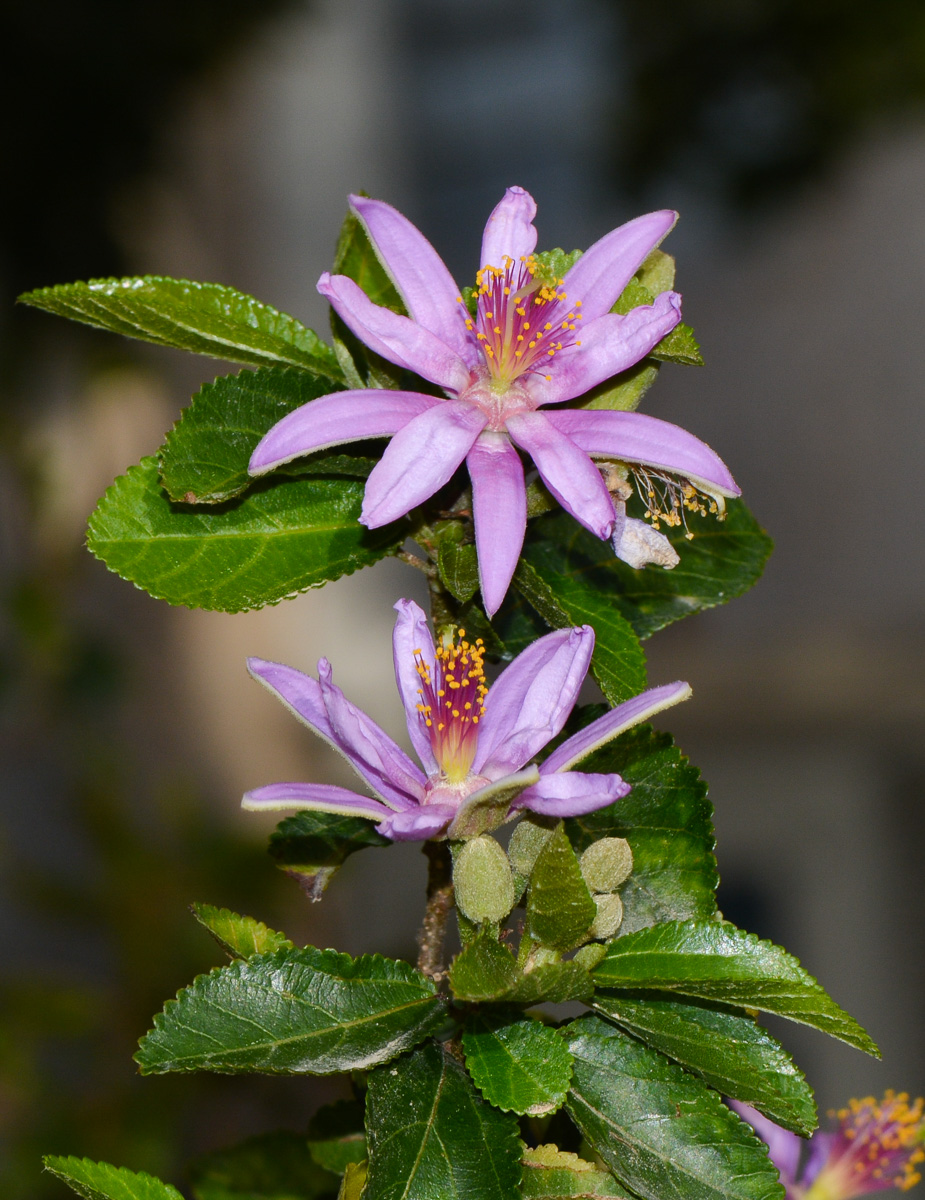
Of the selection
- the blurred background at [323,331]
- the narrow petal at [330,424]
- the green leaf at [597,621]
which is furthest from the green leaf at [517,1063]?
the blurred background at [323,331]

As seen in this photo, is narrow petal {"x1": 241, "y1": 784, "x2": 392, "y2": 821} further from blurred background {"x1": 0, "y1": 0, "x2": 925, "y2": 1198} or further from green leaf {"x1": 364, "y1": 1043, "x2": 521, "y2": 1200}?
blurred background {"x1": 0, "y1": 0, "x2": 925, "y2": 1198}

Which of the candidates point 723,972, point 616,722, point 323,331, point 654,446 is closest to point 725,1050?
point 723,972

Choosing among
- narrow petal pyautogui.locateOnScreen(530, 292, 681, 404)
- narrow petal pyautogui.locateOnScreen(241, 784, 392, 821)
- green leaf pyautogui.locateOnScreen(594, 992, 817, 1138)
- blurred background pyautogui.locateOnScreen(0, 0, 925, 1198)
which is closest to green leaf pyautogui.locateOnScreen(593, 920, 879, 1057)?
green leaf pyautogui.locateOnScreen(594, 992, 817, 1138)

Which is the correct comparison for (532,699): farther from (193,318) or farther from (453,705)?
(193,318)

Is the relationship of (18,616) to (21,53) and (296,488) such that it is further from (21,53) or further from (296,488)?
(296,488)

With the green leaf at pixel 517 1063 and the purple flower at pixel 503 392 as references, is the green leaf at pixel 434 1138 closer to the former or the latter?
the green leaf at pixel 517 1063
